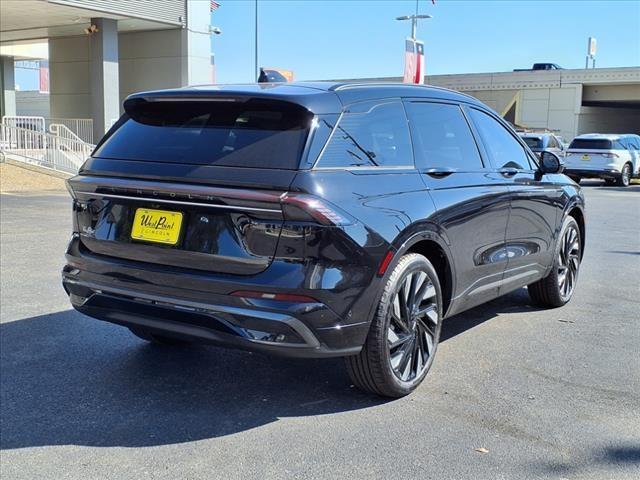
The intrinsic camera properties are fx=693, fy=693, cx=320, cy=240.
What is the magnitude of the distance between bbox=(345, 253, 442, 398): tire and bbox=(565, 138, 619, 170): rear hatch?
20.1m

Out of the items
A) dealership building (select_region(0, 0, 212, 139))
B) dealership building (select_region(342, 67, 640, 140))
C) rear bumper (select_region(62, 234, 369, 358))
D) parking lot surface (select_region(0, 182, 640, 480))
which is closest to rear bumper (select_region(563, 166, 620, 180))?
dealership building (select_region(0, 0, 212, 139))

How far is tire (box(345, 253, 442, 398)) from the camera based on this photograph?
389 centimetres

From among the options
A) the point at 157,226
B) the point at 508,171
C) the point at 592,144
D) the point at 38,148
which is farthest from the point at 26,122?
the point at 157,226

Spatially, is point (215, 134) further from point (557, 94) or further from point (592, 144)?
point (557, 94)

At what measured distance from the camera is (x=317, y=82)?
434 cm

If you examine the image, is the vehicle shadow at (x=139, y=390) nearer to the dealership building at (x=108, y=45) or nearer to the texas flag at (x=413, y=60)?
the texas flag at (x=413, y=60)

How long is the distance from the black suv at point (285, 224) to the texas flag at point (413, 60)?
1749 centimetres

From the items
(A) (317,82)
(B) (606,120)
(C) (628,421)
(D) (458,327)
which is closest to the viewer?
(C) (628,421)

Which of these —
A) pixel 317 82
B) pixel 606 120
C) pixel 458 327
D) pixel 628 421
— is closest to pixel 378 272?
pixel 317 82

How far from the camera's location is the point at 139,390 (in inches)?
170

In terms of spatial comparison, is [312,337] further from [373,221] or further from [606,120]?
[606,120]

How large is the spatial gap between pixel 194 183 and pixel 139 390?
1474 millimetres

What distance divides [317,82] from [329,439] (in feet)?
7.06

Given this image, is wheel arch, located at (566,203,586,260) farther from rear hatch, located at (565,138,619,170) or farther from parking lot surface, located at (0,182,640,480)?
rear hatch, located at (565,138,619,170)
